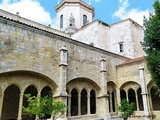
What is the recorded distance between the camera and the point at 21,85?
8695 millimetres

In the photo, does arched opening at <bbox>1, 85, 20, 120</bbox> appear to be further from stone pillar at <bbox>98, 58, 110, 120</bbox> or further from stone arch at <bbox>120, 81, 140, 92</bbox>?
stone arch at <bbox>120, 81, 140, 92</bbox>

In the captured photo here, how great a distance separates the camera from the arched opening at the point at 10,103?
11305 millimetres

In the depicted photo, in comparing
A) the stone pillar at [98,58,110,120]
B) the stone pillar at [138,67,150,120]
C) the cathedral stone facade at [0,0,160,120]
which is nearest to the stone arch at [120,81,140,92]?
the cathedral stone facade at [0,0,160,120]

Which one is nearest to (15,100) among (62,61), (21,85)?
(21,85)

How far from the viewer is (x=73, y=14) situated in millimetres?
24469

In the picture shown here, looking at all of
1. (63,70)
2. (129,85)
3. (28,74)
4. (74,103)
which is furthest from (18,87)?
(129,85)

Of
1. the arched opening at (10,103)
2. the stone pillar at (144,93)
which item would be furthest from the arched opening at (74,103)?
the stone pillar at (144,93)

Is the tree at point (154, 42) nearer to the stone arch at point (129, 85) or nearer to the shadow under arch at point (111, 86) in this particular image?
the stone arch at point (129, 85)

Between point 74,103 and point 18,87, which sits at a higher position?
point 18,87

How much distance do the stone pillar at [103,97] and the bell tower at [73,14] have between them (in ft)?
39.7

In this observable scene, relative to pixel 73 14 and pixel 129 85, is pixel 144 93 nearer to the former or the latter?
pixel 129 85

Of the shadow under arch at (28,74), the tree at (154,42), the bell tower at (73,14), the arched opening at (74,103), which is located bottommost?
the arched opening at (74,103)

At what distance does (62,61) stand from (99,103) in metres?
5.07

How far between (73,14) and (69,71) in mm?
15828
